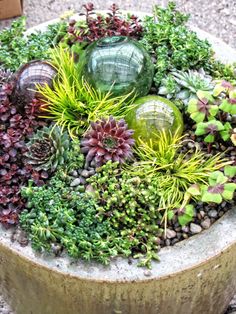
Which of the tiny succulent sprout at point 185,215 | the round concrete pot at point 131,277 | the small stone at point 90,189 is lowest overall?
the round concrete pot at point 131,277

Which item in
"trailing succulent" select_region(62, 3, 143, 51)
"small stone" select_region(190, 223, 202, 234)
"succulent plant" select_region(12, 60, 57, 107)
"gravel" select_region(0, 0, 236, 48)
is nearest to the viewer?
"small stone" select_region(190, 223, 202, 234)

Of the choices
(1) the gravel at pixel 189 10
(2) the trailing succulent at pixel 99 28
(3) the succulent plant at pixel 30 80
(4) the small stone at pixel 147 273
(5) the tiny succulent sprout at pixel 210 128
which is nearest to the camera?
(4) the small stone at pixel 147 273

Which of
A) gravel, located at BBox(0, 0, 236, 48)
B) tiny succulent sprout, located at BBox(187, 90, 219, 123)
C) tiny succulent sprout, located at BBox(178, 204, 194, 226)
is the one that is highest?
tiny succulent sprout, located at BBox(187, 90, 219, 123)

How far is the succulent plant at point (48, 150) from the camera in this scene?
1926mm

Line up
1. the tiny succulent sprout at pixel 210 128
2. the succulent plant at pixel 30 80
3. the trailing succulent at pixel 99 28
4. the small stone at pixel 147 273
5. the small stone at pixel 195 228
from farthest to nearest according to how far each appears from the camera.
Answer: the trailing succulent at pixel 99 28 < the succulent plant at pixel 30 80 < the tiny succulent sprout at pixel 210 128 < the small stone at pixel 195 228 < the small stone at pixel 147 273

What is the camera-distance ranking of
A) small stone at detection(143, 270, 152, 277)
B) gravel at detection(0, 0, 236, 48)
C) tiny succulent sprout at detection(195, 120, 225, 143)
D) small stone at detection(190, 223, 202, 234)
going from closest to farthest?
small stone at detection(143, 270, 152, 277)
small stone at detection(190, 223, 202, 234)
tiny succulent sprout at detection(195, 120, 225, 143)
gravel at detection(0, 0, 236, 48)

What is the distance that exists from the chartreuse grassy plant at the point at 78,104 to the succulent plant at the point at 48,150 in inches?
2.1

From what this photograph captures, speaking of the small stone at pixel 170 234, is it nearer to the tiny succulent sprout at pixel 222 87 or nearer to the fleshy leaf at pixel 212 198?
the fleshy leaf at pixel 212 198

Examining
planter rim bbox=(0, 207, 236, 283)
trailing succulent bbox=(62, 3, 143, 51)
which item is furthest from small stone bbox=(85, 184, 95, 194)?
trailing succulent bbox=(62, 3, 143, 51)

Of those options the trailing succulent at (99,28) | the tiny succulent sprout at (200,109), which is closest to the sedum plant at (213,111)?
the tiny succulent sprout at (200,109)

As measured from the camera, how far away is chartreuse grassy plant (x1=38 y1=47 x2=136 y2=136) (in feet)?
6.63

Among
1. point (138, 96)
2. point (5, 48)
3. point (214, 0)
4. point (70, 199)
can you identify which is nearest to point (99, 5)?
point (214, 0)

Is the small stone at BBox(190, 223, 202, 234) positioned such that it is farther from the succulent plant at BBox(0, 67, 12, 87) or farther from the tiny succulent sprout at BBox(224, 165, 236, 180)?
the succulent plant at BBox(0, 67, 12, 87)

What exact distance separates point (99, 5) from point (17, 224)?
2.16 meters
